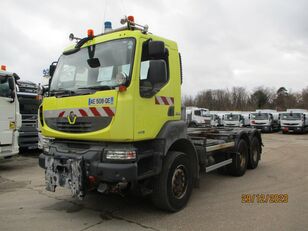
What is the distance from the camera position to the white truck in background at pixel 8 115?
8750mm

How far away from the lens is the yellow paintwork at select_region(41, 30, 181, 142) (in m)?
4.21

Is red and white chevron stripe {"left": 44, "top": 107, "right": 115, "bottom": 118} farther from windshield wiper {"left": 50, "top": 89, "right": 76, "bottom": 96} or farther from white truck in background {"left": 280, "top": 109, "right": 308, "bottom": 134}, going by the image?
white truck in background {"left": 280, "top": 109, "right": 308, "bottom": 134}

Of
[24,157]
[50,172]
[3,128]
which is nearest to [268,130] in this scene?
[24,157]

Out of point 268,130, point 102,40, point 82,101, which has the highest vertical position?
point 102,40

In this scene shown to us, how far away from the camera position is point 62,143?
5.10m

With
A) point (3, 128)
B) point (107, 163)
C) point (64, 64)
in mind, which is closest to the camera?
point (107, 163)

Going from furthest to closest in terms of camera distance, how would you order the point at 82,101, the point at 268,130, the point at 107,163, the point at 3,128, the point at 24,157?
1. the point at 268,130
2. the point at 24,157
3. the point at 3,128
4. the point at 82,101
5. the point at 107,163

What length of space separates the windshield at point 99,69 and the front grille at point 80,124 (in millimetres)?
474

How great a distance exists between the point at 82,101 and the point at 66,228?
1876 mm

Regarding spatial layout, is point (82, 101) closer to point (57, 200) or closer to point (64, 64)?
point (64, 64)

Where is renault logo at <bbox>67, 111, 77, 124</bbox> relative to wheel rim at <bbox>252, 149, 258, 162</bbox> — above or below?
above

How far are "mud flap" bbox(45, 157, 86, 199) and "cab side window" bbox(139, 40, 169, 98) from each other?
1.42 m

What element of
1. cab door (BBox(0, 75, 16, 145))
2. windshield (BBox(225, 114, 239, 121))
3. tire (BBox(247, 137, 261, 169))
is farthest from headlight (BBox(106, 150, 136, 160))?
windshield (BBox(225, 114, 239, 121))
